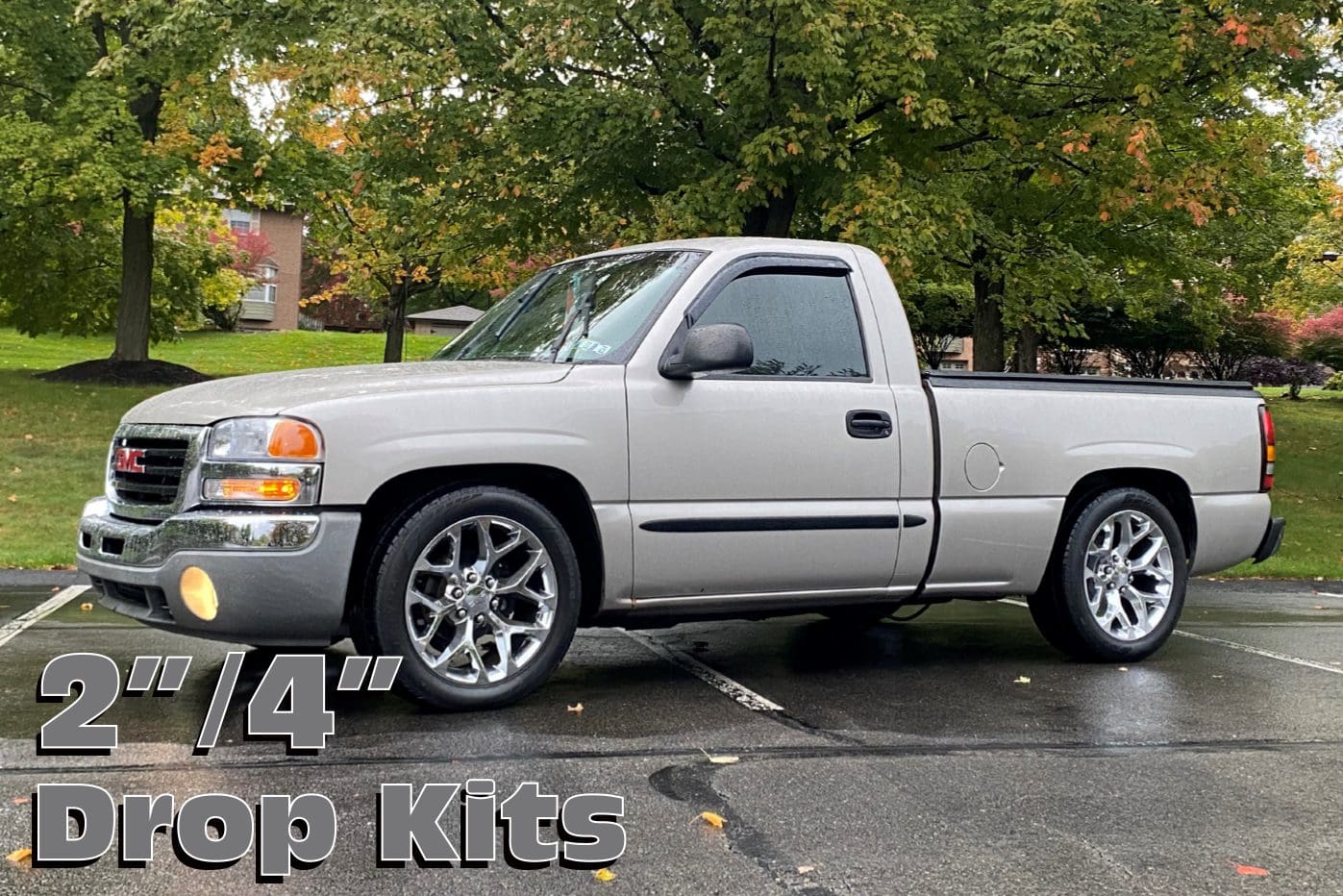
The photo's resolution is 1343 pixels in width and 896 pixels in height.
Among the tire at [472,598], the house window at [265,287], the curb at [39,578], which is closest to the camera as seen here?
the tire at [472,598]

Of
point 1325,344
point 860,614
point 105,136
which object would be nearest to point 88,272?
point 105,136

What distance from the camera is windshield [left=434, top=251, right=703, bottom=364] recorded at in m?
5.79

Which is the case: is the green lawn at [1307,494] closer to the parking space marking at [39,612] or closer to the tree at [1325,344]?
the tree at [1325,344]

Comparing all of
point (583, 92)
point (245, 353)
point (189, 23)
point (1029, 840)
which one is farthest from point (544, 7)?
point (245, 353)

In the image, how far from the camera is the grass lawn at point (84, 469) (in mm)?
11758

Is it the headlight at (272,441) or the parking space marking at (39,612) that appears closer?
the headlight at (272,441)

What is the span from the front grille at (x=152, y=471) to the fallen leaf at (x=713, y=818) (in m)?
2.34

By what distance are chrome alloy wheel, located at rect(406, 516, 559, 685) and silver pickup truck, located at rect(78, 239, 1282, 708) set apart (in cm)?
1

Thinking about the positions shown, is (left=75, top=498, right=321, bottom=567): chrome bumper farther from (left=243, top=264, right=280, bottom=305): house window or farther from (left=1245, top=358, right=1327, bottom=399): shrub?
(left=243, top=264, right=280, bottom=305): house window

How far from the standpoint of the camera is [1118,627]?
6777 millimetres

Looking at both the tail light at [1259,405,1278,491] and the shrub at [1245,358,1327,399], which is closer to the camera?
the tail light at [1259,405,1278,491]

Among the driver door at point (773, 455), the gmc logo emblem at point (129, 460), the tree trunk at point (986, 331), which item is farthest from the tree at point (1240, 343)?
the gmc logo emblem at point (129, 460)

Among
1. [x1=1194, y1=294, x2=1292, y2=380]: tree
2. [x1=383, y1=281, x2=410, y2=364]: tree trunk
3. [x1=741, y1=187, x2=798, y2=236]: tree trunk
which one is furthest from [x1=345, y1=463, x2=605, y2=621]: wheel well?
[x1=1194, y1=294, x2=1292, y2=380]: tree

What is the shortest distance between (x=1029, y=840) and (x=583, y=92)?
34.9 ft
